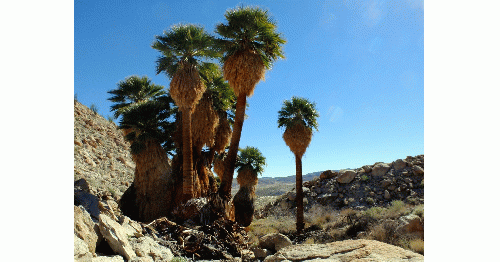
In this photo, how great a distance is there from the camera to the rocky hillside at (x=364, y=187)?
69.5ft

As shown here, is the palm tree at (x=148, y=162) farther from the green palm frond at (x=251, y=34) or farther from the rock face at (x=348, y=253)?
the rock face at (x=348, y=253)

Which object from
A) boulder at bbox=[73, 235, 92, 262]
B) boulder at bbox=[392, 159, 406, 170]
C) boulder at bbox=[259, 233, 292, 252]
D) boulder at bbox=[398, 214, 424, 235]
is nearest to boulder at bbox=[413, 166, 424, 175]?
boulder at bbox=[392, 159, 406, 170]

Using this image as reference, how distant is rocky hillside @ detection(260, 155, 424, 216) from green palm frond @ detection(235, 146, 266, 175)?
223 inches

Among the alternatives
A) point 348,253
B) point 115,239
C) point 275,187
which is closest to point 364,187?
point 348,253

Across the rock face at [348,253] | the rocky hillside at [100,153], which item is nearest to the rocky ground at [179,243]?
the rock face at [348,253]

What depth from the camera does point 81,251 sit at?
10.8 ft

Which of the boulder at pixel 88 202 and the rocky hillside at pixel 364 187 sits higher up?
the boulder at pixel 88 202

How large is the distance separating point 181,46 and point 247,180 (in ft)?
30.8

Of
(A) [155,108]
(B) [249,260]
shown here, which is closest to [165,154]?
(A) [155,108]

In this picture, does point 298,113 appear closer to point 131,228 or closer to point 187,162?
point 187,162

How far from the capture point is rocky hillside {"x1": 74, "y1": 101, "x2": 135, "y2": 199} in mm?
18328

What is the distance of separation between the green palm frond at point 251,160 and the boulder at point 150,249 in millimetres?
13832
